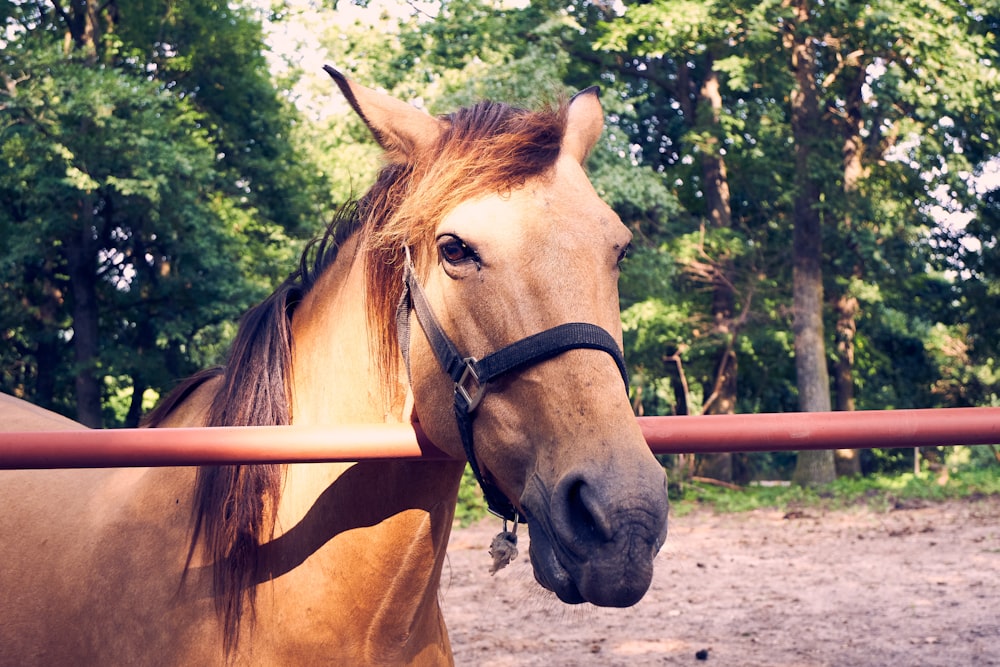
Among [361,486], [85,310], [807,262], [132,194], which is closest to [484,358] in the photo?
[361,486]

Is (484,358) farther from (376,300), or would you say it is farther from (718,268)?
(718,268)

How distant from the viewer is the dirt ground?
19.0 ft

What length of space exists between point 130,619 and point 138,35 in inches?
732

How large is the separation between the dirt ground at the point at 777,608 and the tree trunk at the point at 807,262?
5.16m

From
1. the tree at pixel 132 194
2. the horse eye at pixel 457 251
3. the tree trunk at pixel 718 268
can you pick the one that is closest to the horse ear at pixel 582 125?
the horse eye at pixel 457 251

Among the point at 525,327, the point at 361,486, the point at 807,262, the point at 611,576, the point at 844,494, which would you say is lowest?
the point at 844,494

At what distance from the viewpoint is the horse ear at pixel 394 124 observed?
217 cm

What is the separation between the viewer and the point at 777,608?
707 centimetres

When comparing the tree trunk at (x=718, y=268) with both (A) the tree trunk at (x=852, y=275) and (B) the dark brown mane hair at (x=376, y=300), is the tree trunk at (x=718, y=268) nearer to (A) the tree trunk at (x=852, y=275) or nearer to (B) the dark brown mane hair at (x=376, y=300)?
(A) the tree trunk at (x=852, y=275)

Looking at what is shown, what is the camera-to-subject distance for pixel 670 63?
20.3m

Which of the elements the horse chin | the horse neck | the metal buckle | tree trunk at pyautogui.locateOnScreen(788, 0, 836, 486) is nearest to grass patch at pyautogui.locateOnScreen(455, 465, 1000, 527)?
tree trunk at pyautogui.locateOnScreen(788, 0, 836, 486)

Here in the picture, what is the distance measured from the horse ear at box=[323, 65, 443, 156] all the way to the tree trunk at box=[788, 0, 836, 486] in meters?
14.6

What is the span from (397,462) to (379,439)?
8.4 inches

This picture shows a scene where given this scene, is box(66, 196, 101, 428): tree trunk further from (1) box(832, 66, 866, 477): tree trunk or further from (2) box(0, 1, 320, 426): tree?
(1) box(832, 66, 866, 477): tree trunk
